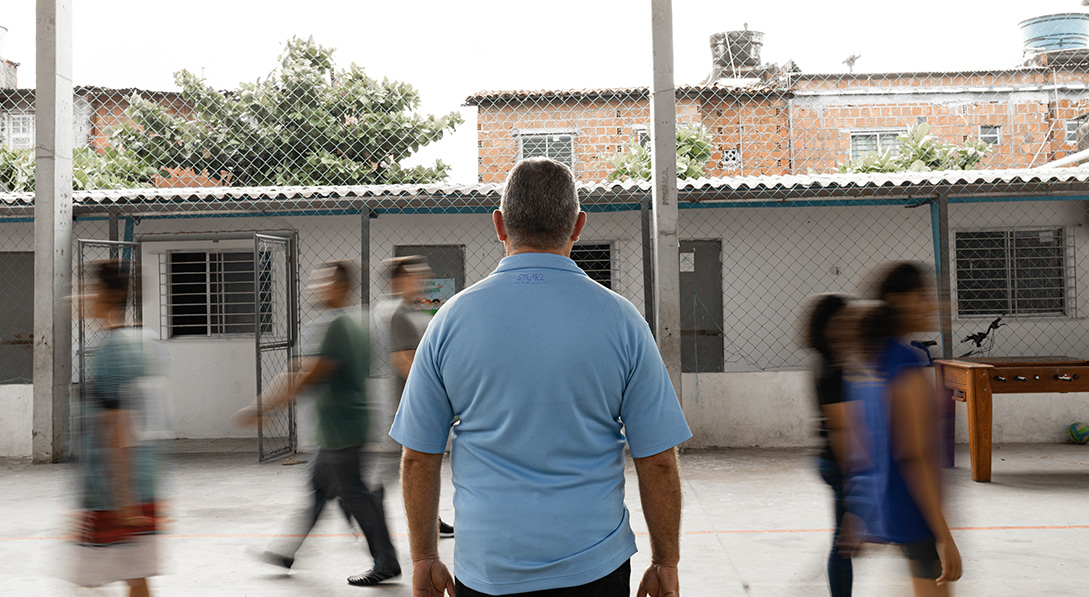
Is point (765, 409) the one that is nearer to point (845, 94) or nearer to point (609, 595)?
point (609, 595)

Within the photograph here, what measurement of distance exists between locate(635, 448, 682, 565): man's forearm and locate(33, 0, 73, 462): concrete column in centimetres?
801

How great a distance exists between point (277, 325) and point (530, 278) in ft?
28.4

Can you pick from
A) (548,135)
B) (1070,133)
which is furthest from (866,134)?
(548,135)

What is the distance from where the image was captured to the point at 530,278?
6.03ft

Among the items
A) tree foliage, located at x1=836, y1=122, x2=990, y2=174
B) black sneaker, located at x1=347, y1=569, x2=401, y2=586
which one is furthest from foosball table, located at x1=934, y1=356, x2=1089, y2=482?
tree foliage, located at x1=836, y1=122, x2=990, y2=174

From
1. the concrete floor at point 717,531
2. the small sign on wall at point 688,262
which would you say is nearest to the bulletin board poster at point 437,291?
the concrete floor at point 717,531

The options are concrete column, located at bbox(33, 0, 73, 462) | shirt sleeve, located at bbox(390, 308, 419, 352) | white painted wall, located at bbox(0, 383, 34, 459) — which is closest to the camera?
shirt sleeve, located at bbox(390, 308, 419, 352)

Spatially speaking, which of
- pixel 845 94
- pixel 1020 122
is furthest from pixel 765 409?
pixel 1020 122

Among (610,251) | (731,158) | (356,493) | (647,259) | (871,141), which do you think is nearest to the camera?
(356,493)

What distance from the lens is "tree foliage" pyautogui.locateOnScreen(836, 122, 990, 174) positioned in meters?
15.5

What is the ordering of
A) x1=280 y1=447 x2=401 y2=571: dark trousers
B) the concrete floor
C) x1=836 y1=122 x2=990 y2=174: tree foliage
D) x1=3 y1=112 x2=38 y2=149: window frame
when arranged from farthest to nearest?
x1=3 y1=112 x2=38 y2=149: window frame
x1=836 y1=122 x2=990 y2=174: tree foliage
the concrete floor
x1=280 y1=447 x2=401 y2=571: dark trousers

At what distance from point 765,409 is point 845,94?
11.7m

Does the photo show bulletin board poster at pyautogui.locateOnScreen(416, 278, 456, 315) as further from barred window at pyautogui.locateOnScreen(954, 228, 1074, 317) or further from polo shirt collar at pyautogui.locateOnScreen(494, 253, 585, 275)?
polo shirt collar at pyautogui.locateOnScreen(494, 253, 585, 275)

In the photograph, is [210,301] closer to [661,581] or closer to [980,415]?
[980,415]
